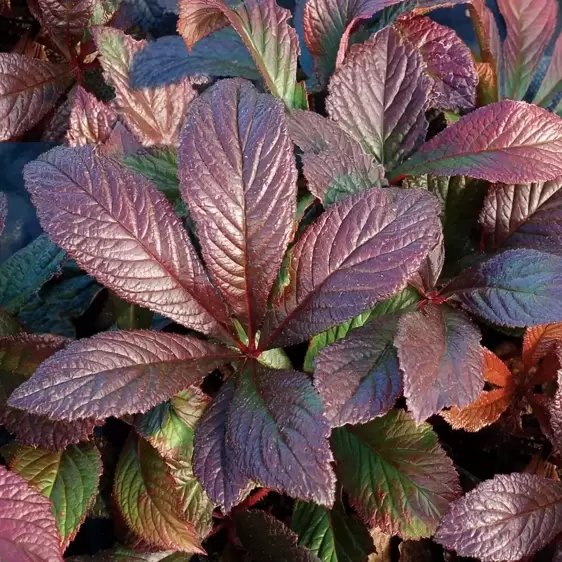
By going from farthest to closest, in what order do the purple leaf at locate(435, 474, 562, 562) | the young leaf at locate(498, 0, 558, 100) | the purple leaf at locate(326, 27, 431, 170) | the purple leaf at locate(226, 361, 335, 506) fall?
1. the young leaf at locate(498, 0, 558, 100)
2. the purple leaf at locate(326, 27, 431, 170)
3. the purple leaf at locate(435, 474, 562, 562)
4. the purple leaf at locate(226, 361, 335, 506)

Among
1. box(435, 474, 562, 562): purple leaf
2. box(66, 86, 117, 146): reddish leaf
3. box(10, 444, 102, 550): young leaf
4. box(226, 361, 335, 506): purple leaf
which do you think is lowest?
box(435, 474, 562, 562): purple leaf

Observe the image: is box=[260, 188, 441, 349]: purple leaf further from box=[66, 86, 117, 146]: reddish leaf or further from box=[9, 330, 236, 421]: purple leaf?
box=[66, 86, 117, 146]: reddish leaf

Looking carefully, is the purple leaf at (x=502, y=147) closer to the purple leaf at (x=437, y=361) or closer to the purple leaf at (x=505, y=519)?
the purple leaf at (x=437, y=361)

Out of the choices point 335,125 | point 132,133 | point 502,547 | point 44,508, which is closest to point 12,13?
point 132,133

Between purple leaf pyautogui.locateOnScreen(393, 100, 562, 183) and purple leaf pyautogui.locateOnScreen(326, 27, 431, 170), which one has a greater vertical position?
purple leaf pyautogui.locateOnScreen(326, 27, 431, 170)

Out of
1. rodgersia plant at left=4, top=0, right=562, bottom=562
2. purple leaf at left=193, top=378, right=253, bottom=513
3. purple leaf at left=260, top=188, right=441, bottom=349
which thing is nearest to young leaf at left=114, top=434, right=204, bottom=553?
rodgersia plant at left=4, top=0, right=562, bottom=562
